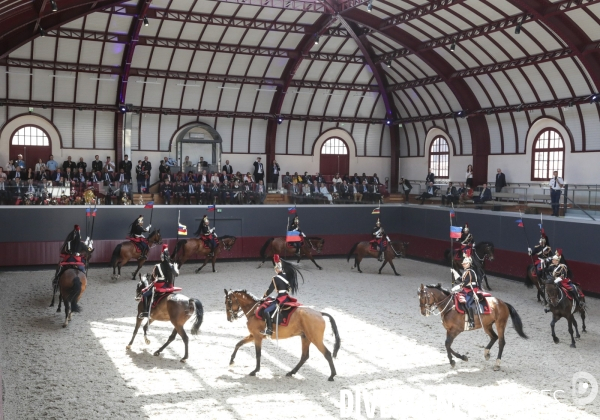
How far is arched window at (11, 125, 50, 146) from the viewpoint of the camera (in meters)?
32.7

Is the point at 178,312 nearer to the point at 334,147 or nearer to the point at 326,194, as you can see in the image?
the point at 326,194

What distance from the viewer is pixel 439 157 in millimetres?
38219

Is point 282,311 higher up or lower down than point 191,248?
higher up

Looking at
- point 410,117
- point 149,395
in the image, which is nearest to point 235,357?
point 149,395

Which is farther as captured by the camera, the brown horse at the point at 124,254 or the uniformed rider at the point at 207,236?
the uniformed rider at the point at 207,236

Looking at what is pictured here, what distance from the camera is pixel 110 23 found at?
28.4 m

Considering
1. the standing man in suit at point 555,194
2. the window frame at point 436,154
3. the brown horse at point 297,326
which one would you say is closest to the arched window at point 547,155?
the window frame at point 436,154

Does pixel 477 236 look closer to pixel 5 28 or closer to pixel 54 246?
pixel 54 246

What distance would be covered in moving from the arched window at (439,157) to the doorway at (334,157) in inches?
218

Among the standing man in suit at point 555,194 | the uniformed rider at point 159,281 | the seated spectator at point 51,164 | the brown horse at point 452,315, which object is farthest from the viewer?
the seated spectator at point 51,164

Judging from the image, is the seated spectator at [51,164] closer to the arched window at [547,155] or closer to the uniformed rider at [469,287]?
the arched window at [547,155]

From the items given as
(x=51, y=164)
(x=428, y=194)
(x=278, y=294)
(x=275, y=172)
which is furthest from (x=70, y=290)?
(x=275, y=172)

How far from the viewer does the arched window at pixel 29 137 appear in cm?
3272

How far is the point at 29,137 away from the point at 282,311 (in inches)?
1073
